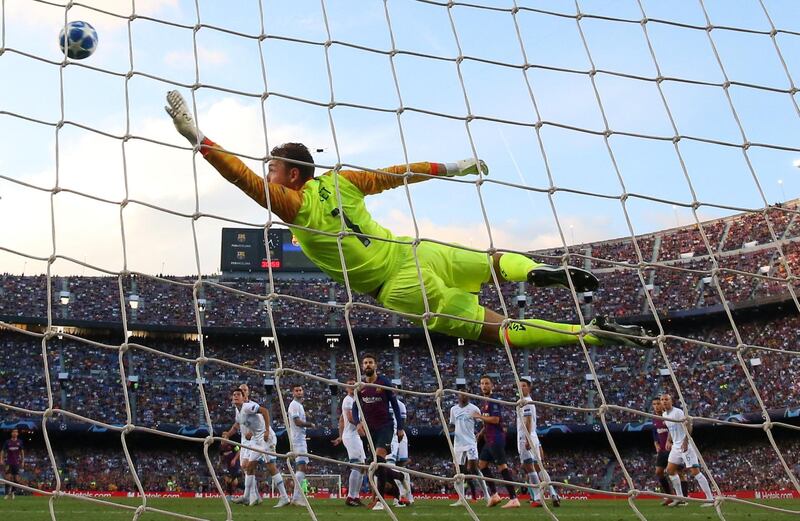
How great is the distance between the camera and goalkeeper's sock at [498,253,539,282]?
5.34m

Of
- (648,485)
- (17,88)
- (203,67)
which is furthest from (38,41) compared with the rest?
(648,485)

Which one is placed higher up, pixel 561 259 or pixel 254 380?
pixel 254 380

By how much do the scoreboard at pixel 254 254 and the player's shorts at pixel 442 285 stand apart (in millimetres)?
28487

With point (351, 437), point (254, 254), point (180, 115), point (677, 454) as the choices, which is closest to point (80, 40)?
point (180, 115)

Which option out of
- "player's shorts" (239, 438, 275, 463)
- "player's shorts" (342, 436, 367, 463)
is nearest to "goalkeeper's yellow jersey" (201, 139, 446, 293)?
"player's shorts" (342, 436, 367, 463)

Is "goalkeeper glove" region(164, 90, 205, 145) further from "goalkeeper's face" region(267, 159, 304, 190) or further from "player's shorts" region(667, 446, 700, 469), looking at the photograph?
"player's shorts" region(667, 446, 700, 469)

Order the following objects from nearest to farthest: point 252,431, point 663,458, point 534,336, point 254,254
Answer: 1. point 534,336
2. point 252,431
3. point 663,458
4. point 254,254

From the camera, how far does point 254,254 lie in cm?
3409

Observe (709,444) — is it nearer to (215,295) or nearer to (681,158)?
(215,295)

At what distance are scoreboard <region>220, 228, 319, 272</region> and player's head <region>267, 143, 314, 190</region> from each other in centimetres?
2837

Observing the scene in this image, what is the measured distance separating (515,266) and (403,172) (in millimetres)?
926

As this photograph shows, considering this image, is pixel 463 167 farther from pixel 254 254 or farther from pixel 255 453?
pixel 254 254

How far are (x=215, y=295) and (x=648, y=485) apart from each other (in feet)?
59.0

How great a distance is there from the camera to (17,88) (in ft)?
15.1
